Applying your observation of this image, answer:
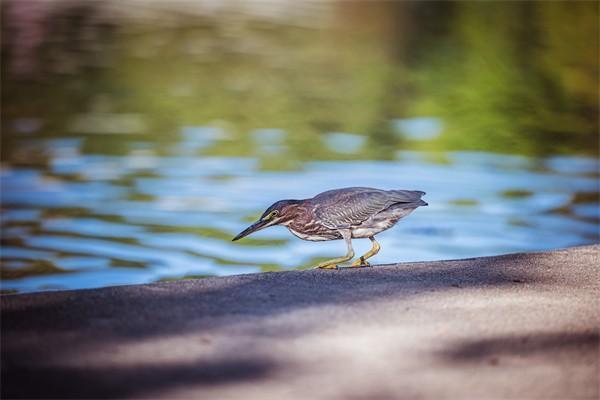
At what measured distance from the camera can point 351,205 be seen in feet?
19.7

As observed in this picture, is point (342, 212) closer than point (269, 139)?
Yes

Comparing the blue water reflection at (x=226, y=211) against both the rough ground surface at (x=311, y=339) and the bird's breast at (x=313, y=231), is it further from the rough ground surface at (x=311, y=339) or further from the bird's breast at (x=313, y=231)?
the rough ground surface at (x=311, y=339)

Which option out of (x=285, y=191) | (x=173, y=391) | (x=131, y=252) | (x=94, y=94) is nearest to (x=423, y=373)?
(x=173, y=391)

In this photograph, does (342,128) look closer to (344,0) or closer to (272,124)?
(272,124)

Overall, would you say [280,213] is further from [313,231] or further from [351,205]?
[351,205]

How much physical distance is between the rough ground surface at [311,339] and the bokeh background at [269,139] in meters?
4.66

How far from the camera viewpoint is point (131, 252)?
1074cm

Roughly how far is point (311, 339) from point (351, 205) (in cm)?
167

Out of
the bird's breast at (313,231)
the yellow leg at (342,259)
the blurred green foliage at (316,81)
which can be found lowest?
the yellow leg at (342,259)

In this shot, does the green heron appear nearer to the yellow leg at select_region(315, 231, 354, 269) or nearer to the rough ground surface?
the yellow leg at select_region(315, 231, 354, 269)

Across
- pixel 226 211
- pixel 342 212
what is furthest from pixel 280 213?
pixel 226 211

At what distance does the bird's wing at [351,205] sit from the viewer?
6012mm

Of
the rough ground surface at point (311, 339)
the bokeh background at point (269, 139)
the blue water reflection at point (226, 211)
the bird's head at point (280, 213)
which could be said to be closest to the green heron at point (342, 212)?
the bird's head at point (280, 213)

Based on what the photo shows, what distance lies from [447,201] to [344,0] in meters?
24.9
